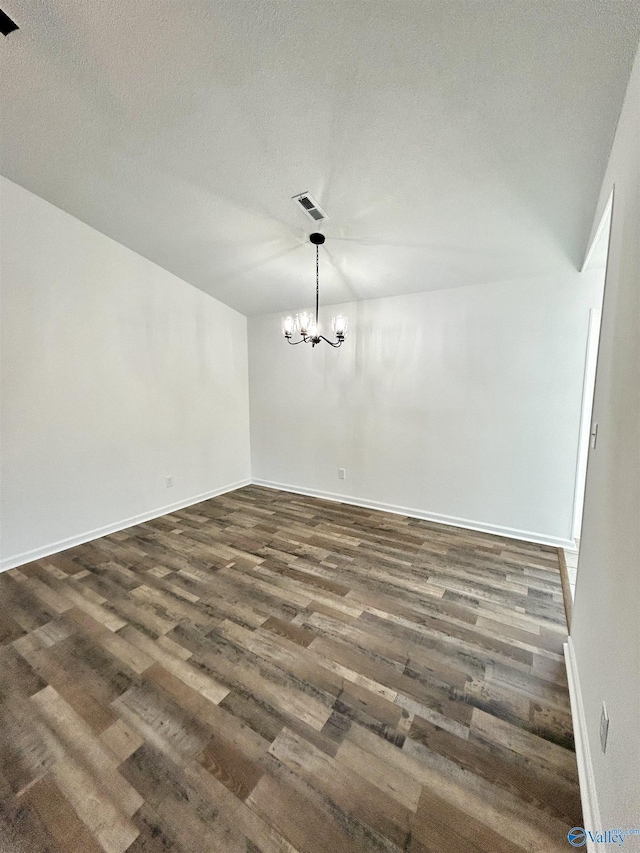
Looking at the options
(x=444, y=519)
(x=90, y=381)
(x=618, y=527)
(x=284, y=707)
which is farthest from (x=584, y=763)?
(x=90, y=381)

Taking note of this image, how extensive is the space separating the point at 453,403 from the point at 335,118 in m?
2.61

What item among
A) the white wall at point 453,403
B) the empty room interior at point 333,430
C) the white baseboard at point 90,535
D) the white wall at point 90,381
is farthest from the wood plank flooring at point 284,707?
the white wall at point 453,403

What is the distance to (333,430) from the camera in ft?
14.2

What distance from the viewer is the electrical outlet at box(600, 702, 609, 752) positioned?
1.04 m

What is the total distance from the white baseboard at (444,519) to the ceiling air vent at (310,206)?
3.11 meters

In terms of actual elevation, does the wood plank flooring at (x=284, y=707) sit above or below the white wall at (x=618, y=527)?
below

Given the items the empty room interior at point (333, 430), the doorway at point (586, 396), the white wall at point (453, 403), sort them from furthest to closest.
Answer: the white wall at point (453, 403) < the doorway at point (586, 396) < the empty room interior at point (333, 430)

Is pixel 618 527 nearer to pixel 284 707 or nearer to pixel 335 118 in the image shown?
pixel 284 707

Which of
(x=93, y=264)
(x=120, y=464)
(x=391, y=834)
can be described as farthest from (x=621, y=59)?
(x=120, y=464)

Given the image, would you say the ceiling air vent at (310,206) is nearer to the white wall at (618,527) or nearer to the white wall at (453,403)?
the white wall at (453,403)

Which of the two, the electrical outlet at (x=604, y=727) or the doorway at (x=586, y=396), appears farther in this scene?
the doorway at (x=586, y=396)

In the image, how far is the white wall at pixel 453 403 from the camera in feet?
9.83

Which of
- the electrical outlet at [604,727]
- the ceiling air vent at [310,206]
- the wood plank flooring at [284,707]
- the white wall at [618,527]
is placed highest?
the ceiling air vent at [310,206]

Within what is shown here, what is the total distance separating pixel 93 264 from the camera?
3164 millimetres
